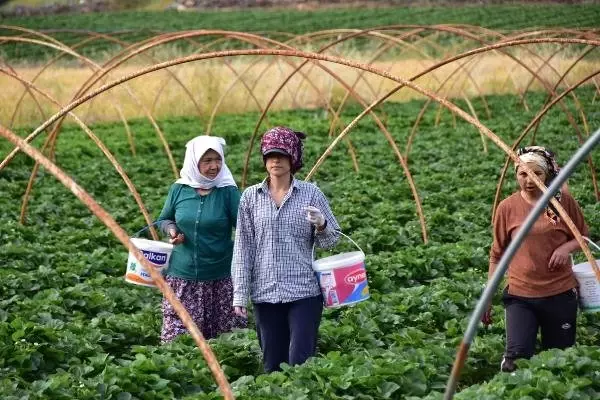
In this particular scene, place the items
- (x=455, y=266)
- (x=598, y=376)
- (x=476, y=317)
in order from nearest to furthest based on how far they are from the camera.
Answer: (x=476, y=317), (x=598, y=376), (x=455, y=266)

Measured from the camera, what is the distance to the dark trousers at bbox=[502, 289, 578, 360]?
Result: 5410 mm

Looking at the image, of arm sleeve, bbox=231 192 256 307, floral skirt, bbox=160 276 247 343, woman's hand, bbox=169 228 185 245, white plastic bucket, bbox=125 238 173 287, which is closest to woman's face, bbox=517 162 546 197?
arm sleeve, bbox=231 192 256 307

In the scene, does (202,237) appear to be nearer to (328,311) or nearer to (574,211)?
(328,311)

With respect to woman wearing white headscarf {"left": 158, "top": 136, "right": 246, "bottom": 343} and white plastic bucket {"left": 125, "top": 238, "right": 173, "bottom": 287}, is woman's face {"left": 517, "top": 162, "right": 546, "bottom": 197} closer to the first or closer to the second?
woman wearing white headscarf {"left": 158, "top": 136, "right": 246, "bottom": 343}

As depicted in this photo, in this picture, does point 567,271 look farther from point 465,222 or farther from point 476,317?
point 465,222

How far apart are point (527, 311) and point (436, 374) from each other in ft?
1.93

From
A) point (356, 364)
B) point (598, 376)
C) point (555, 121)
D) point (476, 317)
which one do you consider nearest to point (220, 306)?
point (356, 364)

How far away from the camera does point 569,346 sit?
5562 millimetres

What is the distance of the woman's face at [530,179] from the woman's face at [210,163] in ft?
5.82

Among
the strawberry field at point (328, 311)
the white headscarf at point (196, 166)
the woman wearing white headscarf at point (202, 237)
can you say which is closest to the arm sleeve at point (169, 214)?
the woman wearing white headscarf at point (202, 237)

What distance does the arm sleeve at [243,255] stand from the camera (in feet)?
17.5

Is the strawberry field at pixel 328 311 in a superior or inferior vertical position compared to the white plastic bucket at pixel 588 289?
inferior

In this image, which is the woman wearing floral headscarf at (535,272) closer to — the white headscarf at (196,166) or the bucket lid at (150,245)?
the white headscarf at (196,166)

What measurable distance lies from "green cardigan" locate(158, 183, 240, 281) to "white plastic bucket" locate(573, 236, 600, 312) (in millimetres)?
2049
